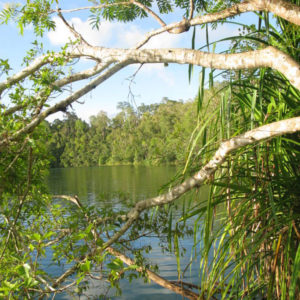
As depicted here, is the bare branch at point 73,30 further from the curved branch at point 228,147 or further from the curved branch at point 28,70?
the curved branch at point 228,147

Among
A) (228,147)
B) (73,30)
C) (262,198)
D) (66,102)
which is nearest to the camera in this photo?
(228,147)

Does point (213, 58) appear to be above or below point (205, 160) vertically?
above

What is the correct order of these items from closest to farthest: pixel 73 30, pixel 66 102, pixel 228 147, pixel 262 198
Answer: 1. pixel 228 147
2. pixel 66 102
3. pixel 262 198
4. pixel 73 30

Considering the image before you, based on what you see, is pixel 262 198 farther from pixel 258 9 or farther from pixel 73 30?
pixel 73 30

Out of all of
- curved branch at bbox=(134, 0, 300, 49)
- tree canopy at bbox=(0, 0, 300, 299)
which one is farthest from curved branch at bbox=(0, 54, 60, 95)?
curved branch at bbox=(134, 0, 300, 49)

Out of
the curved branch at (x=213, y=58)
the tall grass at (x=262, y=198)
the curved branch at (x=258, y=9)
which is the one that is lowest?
the tall grass at (x=262, y=198)

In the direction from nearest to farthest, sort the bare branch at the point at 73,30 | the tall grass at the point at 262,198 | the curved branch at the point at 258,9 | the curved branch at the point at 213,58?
the curved branch at the point at 213,58
the curved branch at the point at 258,9
the tall grass at the point at 262,198
the bare branch at the point at 73,30

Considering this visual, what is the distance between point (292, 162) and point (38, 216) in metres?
2.14

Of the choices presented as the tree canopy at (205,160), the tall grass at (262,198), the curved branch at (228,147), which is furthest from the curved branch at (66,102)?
the curved branch at (228,147)

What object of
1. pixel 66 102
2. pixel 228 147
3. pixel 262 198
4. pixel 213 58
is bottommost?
pixel 262 198

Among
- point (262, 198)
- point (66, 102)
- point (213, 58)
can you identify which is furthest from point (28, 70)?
point (262, 198)

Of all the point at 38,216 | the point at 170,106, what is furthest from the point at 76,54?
the point at 170,106

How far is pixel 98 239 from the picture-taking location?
1798 millimetres

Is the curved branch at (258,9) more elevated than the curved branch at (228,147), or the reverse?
the curved branch at (258,9)
